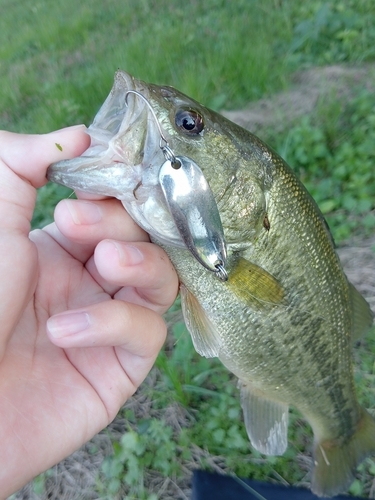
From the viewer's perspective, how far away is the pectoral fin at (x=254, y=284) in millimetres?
1292

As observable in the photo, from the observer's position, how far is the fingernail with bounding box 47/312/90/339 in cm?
103

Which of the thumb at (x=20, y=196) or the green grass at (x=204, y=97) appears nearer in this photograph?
the thumb at (x=20, y=196)

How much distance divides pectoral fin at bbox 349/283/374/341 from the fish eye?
0.86 m

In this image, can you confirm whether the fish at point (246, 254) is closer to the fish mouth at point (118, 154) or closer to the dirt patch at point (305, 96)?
the fish mouth at point (118, 154)

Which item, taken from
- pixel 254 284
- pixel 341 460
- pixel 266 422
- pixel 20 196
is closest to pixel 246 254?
pixel 254 284

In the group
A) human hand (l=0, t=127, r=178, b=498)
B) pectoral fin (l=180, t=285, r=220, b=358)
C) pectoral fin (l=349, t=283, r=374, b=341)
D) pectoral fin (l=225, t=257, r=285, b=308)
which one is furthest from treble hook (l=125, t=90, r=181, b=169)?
pectoral fin (l=349, t=283, r=374, b=341)

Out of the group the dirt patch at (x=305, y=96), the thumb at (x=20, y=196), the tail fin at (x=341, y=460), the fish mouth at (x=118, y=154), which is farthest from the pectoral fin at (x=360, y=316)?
the dirt patch at (x=305, y=96)

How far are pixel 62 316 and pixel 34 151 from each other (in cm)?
44

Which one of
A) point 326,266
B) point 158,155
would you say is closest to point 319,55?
point 326,266

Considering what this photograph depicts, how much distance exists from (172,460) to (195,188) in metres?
1.46

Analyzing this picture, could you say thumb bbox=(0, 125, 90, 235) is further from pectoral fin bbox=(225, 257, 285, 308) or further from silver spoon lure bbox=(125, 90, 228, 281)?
pectoral fin bbox=(225, 257, 285, 308)

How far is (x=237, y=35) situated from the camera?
415 centimetres

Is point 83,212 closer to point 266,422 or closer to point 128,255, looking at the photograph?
point 128,255

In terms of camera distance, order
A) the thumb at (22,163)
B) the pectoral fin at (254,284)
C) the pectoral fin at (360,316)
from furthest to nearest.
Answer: the pectoral fin at (360,316) < the pectoral fin at (254,284) < the thumb at (22,163)
